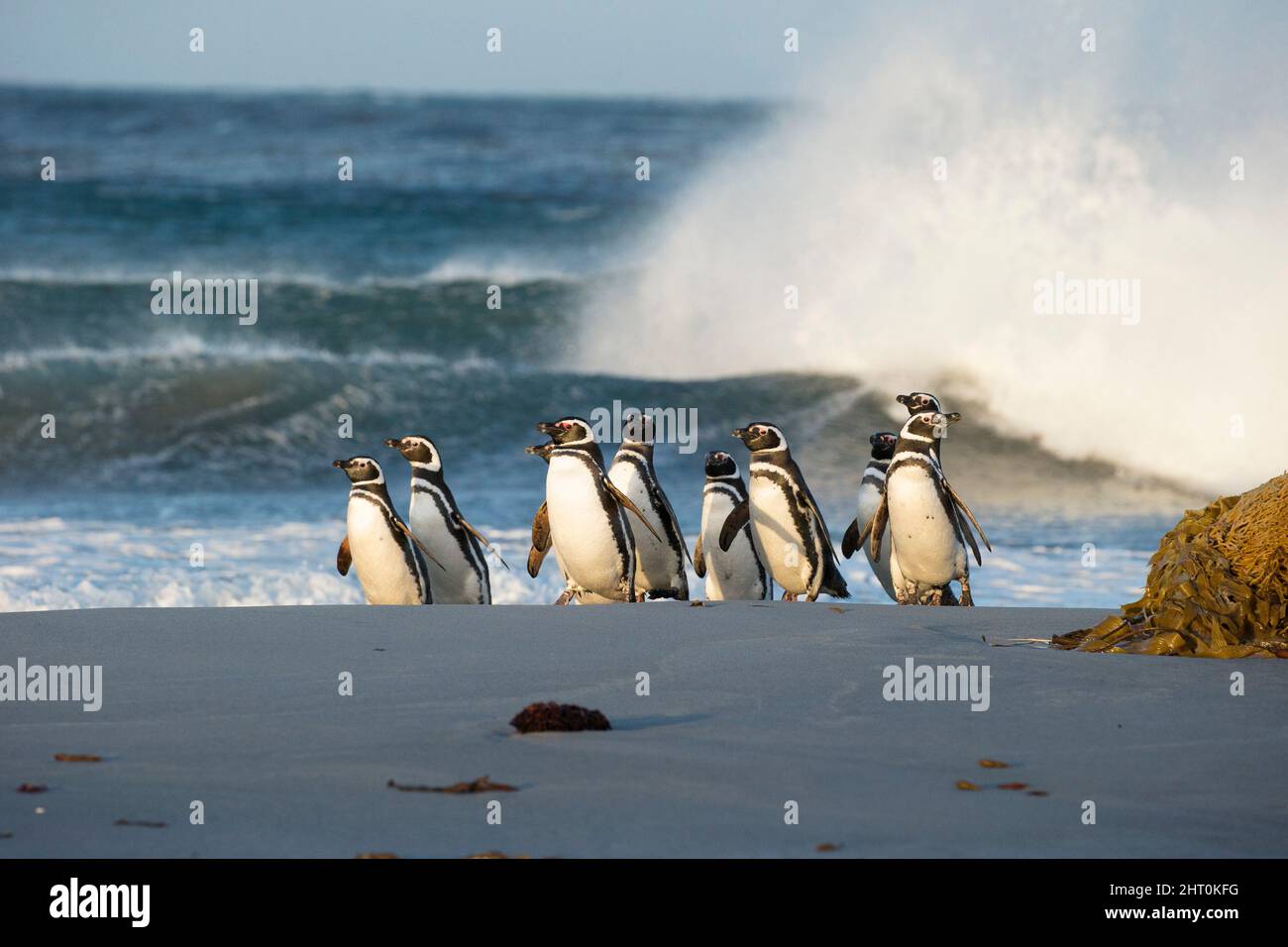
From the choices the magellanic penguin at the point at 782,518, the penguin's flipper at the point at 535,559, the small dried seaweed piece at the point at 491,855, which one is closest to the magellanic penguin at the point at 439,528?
the penguin's flipper at the point at 535,559

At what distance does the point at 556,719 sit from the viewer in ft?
13.9

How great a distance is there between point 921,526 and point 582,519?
1.56 metres

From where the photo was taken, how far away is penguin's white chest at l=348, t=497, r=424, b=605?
8.17 meters

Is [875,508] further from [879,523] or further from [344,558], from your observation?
[344,558]

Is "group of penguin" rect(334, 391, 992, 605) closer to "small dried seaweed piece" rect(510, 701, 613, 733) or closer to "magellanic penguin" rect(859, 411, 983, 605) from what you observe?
"magellanic penguin" rect(859, 411, 983, 605)

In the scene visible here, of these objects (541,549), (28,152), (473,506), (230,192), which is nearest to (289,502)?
(473,506)

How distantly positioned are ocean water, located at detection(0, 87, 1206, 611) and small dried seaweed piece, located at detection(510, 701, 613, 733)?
5.65 metres

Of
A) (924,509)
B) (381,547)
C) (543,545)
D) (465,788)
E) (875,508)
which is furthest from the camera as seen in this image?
(875,508)

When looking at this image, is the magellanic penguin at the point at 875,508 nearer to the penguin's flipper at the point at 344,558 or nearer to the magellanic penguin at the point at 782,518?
the magellanic penguin at the point at 782,518

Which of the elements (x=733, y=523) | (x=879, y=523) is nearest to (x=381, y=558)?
(x=733, y=523)

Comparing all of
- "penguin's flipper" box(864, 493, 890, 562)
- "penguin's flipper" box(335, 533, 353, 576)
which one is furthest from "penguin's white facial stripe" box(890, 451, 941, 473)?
"penguin's flipper" box(335, 533, 353, 576)

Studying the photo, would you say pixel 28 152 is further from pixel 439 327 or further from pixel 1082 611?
pixel 1082 611

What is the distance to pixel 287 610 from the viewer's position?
259 inches

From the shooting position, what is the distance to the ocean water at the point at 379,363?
11.9 m
